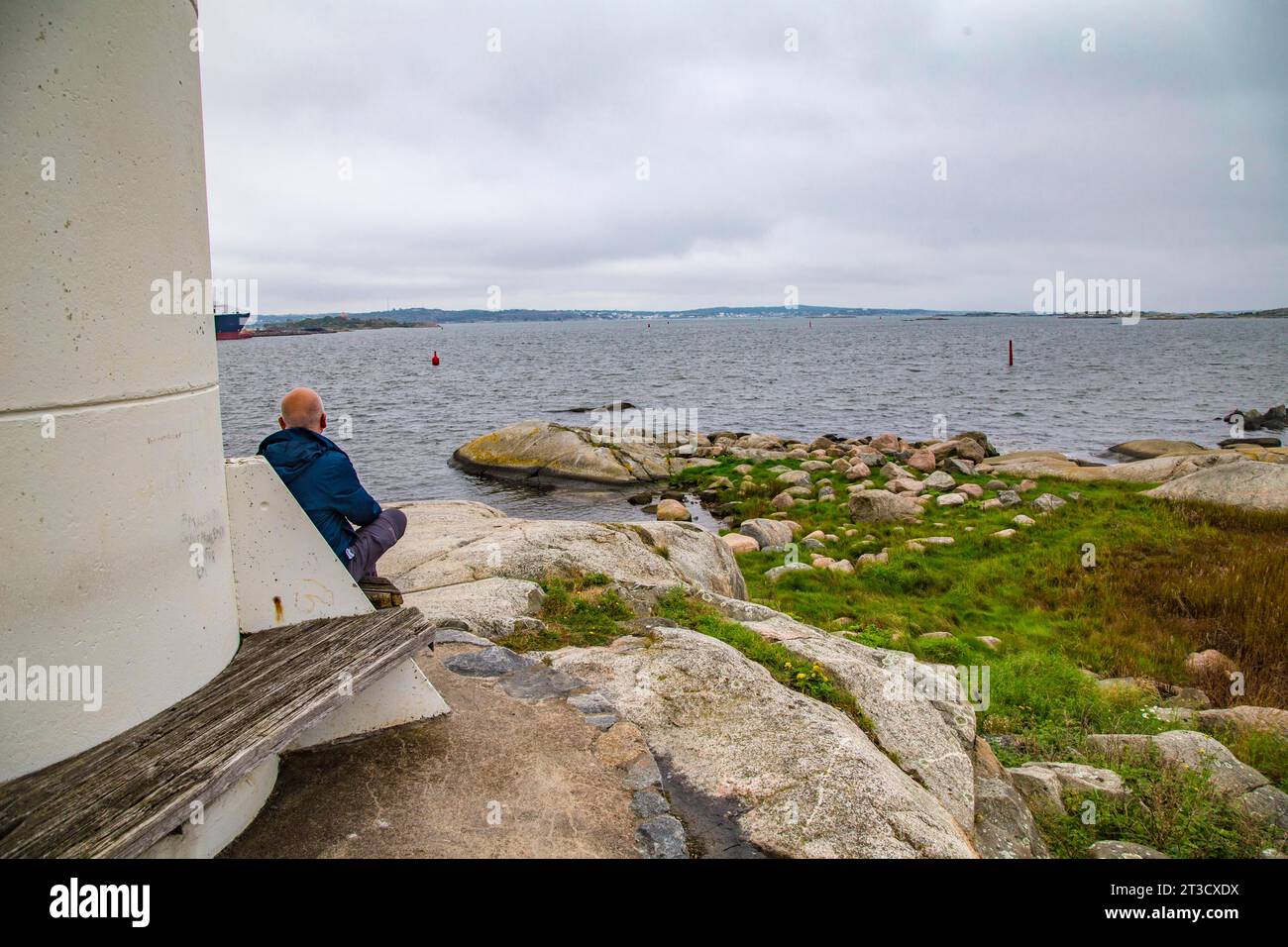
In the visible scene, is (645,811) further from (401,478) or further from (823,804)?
(401,478)

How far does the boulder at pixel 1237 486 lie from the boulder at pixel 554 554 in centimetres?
1068

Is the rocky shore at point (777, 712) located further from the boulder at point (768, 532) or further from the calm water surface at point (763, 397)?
the calm water surface at point (763, 397)

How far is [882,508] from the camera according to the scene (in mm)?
18328

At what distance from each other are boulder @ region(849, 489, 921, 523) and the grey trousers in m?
13.9

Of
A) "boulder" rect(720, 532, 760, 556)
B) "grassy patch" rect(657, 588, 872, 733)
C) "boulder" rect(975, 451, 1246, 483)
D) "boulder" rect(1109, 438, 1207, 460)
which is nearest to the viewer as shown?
"grassy patch" rect(657, 588, 872, 733)

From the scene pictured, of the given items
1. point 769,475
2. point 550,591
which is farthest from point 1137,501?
point 550,591

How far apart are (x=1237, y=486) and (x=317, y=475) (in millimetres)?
17049

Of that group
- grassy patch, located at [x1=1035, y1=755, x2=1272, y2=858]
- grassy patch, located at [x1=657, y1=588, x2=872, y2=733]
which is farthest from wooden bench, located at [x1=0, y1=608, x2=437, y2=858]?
grassy patch, located at [x1=1035, y1=755, x2=1272, y2=858]

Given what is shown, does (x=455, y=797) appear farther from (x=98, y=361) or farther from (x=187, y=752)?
(x=98, y=361)

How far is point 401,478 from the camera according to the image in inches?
1049

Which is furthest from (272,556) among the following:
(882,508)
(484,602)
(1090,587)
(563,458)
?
(563,458)

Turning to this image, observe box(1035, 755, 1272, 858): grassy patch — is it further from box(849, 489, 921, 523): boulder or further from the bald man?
box(849, 489, 921, 523): boulder

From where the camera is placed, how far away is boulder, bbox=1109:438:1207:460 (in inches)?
1065

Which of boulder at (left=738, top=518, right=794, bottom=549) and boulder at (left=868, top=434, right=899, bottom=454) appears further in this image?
boulder at (left=868, top=434, right=899, bottom=454)
